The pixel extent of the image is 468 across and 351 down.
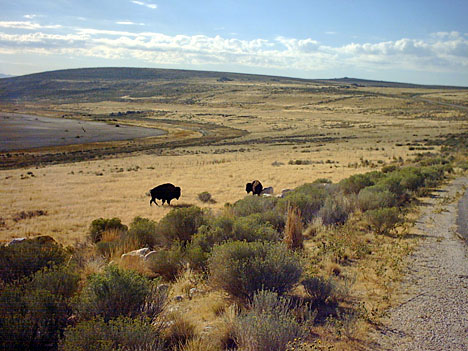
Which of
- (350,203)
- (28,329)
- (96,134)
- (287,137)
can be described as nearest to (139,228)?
(28,329)

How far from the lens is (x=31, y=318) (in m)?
3.87

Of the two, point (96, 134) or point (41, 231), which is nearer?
point (41, 231)

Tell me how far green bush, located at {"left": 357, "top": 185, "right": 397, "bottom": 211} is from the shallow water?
48.7 metres

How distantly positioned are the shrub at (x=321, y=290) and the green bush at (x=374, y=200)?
20.1 feet

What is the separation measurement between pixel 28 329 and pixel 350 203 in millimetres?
9690

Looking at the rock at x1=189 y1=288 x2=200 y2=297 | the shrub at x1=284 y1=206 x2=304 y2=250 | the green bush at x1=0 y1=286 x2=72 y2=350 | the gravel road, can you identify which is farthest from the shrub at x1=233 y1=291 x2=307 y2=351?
the shrub at x1=284 y1=206 x2=304 y2=250

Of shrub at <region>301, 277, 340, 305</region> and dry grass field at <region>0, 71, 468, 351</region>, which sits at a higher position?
shrub at <region>301, 277, 340, 305</region>

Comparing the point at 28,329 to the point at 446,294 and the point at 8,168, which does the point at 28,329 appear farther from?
the point at 8,168

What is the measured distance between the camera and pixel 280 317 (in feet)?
13.3

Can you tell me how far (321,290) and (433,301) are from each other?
163 cm

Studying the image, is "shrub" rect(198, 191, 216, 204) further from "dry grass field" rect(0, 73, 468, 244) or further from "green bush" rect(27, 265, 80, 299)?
"green bush" rect(27, 265, 80, 299)

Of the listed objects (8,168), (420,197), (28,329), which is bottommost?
(8,168)

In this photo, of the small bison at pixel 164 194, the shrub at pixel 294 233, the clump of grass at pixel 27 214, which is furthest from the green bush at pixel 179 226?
the clump of grass at pixel 27 214

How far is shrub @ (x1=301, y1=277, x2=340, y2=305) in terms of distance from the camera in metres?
5.54
